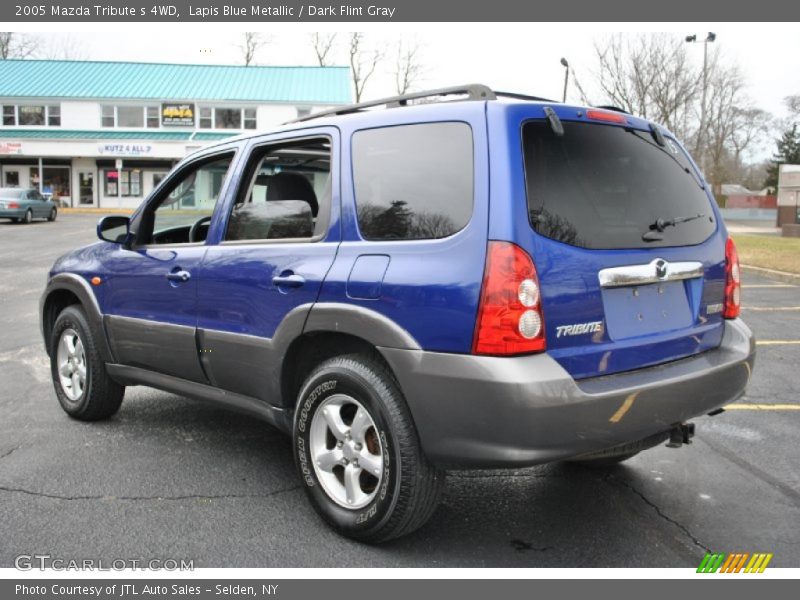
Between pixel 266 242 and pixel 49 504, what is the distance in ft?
5.47

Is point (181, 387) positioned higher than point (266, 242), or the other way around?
point (266, 242)

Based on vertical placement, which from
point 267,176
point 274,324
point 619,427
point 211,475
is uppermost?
point 267,176

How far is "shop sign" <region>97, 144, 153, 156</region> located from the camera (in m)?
42.3

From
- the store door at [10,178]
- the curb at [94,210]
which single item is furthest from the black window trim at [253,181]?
the store door at [10,178]

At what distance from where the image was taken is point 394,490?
2.96 metres

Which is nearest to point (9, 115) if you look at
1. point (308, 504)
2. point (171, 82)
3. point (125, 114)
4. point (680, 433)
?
point (125, 114)

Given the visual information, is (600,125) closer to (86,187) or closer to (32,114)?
(86,187)

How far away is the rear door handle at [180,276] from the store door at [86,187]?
147 feet

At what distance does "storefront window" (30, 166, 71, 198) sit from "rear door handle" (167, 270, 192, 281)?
45.5 metres

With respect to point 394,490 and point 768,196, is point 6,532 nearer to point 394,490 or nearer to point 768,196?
point 394,490

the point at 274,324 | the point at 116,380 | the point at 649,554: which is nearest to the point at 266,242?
the point at 274,324

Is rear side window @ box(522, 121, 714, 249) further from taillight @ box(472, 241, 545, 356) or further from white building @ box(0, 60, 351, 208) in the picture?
white building @ box(0, 60, 351, 208)

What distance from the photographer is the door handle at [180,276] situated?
4059mm

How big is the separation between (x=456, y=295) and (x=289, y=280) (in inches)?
38.0
